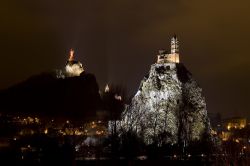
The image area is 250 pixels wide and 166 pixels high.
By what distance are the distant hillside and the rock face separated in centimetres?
2394

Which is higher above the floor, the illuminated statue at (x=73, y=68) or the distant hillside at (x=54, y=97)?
Answer: the illuminated statue at (x=73, y=68)

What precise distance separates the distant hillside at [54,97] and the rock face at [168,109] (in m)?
23.9

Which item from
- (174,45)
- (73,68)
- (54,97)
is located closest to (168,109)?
(174,45)

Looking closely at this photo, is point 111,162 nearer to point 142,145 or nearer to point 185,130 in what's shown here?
point 142,145

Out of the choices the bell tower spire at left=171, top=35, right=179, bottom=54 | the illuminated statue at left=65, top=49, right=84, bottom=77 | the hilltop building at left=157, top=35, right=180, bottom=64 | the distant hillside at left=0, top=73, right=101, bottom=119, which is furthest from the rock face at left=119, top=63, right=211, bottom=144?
the illuminated statue at left=65, top=49, right=84, bottom=77

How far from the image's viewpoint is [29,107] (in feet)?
382

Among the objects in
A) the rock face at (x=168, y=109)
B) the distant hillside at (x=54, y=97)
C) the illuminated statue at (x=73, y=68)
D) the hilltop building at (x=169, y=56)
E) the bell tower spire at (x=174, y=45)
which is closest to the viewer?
the rock face at (x=168, y=109)

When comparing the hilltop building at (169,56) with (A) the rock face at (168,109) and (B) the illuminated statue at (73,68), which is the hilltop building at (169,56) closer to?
(A) the rock face at (168,109)

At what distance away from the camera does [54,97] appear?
414ft

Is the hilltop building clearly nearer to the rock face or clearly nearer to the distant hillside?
the rock face

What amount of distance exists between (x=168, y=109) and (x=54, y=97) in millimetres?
46668

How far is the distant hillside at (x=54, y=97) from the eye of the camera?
113500 mm

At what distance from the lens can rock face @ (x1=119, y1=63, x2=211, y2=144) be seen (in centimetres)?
8412

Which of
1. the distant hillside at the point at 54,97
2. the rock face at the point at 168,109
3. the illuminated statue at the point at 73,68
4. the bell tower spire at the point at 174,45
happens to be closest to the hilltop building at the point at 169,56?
the bell tower spire at the point at 174,45
